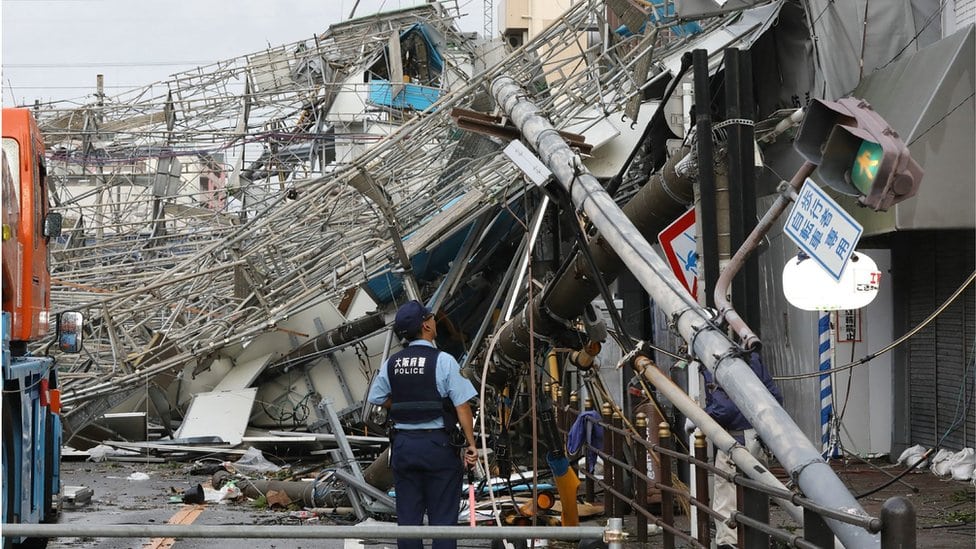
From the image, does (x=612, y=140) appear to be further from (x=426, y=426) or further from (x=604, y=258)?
(x=426, y=426)

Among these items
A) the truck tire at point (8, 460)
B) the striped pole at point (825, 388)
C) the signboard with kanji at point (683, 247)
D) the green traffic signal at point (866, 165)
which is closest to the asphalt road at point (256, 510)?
the striped pole at point (825, 388)

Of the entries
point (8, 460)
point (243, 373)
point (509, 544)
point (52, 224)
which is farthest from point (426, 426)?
point (243, 373)

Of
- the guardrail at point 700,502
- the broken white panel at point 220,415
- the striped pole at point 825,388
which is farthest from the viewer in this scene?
the broken white panel at point 220,415

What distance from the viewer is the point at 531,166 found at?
325 inches

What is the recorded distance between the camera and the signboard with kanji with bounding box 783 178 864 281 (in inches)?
224

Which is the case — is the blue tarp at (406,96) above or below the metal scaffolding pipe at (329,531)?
above

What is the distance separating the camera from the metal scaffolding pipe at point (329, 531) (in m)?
5.24

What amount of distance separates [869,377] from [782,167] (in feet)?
9.49

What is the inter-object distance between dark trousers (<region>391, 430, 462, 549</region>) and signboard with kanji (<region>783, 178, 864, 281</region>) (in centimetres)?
317

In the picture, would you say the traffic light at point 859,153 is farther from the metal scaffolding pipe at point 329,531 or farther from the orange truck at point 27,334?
the orange truck at point 27,334

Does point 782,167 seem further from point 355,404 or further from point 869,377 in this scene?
point 355,404

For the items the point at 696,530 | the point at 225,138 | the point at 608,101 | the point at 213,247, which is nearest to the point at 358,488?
the point at 696,530

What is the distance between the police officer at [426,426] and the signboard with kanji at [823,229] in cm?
296

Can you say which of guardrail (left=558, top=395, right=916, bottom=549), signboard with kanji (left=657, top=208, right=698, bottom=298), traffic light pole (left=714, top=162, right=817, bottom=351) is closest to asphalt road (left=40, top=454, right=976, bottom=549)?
guardrail (left=558, top=395, right=916, bottom=549)
